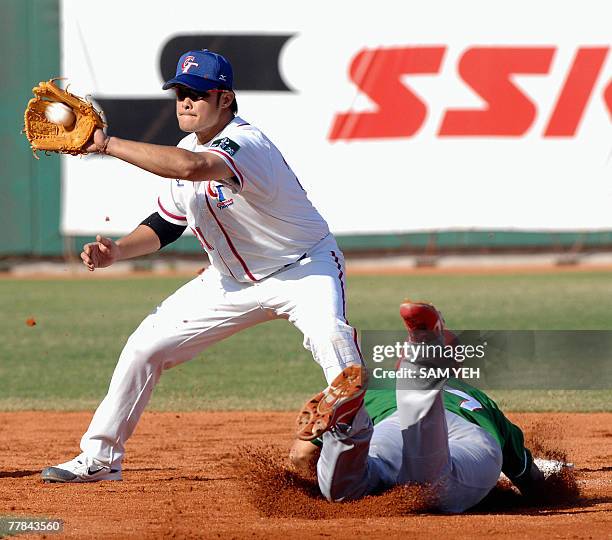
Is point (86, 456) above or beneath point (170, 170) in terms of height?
beneath

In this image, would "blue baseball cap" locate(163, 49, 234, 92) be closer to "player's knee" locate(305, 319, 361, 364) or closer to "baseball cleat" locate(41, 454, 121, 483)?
"player's knee" locate(305, 319, 361, 364)

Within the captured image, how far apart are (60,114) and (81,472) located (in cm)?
161

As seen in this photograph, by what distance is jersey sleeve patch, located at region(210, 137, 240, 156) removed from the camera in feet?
14.6

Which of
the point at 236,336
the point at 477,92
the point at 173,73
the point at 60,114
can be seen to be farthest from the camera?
the point at 173,73

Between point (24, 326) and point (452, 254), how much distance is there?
799 centimetres

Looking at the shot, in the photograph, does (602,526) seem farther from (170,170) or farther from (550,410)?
(550,410)

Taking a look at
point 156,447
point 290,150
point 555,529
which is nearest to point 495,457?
point 555,529

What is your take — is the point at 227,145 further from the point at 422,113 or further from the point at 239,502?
the point at 422,113

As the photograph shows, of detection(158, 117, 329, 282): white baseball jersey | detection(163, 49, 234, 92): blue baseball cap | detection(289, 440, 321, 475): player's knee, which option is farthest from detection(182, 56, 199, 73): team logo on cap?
detection(289, 440, 321, 475): player's knee

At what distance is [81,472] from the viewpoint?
497 centimetres

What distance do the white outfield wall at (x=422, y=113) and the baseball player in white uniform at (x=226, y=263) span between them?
36.4 ft

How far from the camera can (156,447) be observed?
6.27 meters

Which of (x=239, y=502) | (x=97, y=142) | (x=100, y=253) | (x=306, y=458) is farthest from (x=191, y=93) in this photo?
(x=239, y=502)

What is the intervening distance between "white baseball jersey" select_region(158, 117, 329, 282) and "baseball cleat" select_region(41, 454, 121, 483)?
1.03 metres
